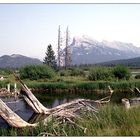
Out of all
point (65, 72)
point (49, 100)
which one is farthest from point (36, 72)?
point (49, 100)

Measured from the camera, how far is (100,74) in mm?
17328

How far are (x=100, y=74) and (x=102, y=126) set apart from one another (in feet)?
33.8

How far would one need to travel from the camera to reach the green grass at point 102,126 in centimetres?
666

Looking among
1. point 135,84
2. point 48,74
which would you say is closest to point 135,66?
point 135,84

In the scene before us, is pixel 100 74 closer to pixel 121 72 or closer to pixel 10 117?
pixel 121 72

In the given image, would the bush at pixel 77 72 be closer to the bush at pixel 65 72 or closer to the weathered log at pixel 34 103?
the bush at pixel 65 72

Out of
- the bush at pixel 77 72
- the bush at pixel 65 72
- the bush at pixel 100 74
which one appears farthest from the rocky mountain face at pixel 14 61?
the bush at pixel 100 74

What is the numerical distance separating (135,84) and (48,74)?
3357 millimetres

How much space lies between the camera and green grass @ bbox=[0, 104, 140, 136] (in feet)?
21.8

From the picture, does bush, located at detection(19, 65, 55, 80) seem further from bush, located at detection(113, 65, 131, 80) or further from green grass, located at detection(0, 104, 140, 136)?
green grass, located at detection(0, 104, 140, 136)

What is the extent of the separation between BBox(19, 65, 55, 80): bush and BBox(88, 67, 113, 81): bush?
1.78 m

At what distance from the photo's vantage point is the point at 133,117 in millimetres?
7059

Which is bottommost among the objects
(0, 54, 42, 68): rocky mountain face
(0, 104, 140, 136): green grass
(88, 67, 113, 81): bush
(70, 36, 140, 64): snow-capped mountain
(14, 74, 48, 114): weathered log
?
(0, 104, 140, 136): green grass

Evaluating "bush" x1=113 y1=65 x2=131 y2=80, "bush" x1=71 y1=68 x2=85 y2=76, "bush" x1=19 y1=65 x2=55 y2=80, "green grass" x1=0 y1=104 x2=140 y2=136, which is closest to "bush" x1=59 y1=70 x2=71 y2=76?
"bush" x1=71 y1=68 x2=85 y2=76
